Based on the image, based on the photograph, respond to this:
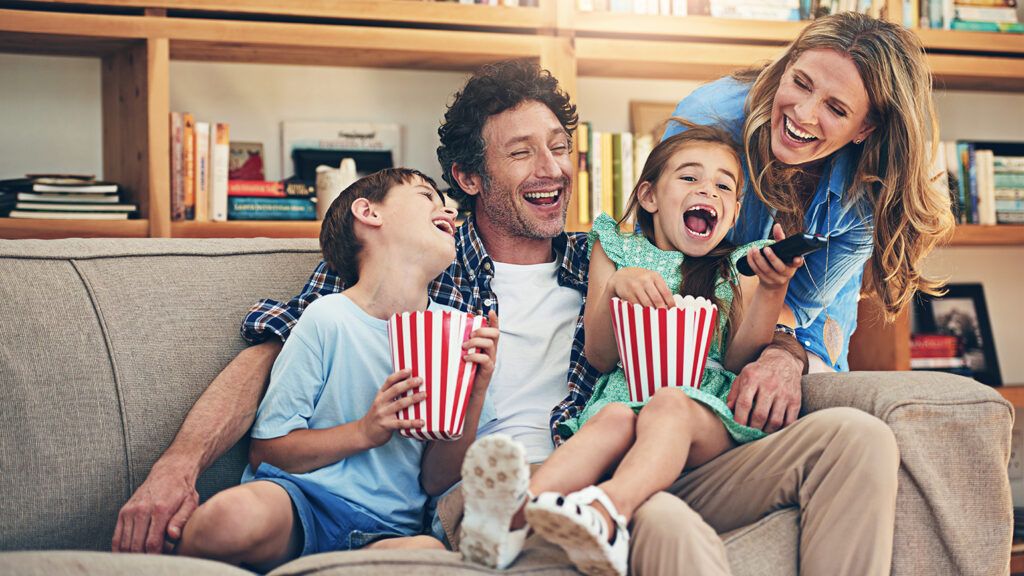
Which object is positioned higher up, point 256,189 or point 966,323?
point 256,189

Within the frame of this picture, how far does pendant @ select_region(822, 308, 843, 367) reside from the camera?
2.16m

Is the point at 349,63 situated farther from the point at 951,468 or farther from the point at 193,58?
the point at 951,468

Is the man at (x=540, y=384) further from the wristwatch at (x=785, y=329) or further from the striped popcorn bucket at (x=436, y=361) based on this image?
the striped popcorn bucket at (x=436, y=361)

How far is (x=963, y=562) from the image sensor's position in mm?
1491

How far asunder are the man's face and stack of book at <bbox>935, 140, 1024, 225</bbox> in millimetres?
1751

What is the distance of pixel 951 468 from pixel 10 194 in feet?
7.66

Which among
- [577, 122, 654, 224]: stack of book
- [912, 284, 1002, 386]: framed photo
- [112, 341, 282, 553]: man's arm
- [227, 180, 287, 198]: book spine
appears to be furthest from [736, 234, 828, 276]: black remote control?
[912, 284, 1002, 386]: framed photo

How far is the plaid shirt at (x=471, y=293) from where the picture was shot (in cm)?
179

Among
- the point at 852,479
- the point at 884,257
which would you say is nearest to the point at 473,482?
the point at 852,479

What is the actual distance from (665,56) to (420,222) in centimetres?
148

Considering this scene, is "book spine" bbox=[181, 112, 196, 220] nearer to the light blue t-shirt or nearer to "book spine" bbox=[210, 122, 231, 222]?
"book spine" bbox=[210, 122, 231, 222]

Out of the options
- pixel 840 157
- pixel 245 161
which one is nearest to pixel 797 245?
pixel 840 157

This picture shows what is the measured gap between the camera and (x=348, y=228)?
1863 millimetres

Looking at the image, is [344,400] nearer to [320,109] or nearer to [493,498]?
[493,498]
